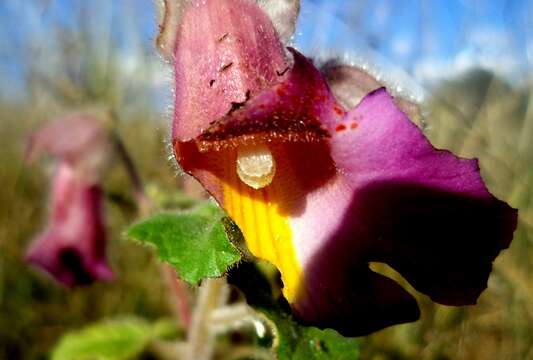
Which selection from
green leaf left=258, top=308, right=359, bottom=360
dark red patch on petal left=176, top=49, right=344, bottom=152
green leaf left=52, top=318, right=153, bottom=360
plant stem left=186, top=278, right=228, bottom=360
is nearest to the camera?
dark red patch on petal left=176, top=49, right=344, bottom=152

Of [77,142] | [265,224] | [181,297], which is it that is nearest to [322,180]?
[265,224]

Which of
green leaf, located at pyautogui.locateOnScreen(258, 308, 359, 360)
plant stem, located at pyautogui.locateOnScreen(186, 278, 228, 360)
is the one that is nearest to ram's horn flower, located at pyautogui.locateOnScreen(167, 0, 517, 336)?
green leaf, located at pyautogui.locateOnScreen(258, 308, 359, 360)

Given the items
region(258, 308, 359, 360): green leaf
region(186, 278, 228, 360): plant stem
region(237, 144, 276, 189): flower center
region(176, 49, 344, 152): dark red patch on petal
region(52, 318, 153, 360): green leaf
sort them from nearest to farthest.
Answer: region(176, 49, 344, 152): dark red patch on petal, region(237, 144, 276, 189): flower center, region(258, 308, 359, 360): green leaf, region(186, 278, 228, 360): plant stem, region(52, 318, 153, 360): green leaf

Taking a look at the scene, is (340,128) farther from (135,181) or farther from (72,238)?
(72,238)

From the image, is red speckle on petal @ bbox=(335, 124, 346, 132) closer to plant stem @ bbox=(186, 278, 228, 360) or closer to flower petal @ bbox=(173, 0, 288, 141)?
flower petal @ bbox=(173, 0, 288, 141)

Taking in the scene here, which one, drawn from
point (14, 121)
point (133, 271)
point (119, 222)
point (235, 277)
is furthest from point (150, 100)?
point (235, 277)

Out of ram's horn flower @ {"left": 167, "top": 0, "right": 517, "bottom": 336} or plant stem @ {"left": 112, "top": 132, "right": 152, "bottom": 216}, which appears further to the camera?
plant stem @ {"left": 112, "top": 132, "right": 152, "bottom": 216}

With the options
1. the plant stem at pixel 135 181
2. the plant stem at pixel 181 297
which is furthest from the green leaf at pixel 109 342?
the plant stem at pixel 135 181

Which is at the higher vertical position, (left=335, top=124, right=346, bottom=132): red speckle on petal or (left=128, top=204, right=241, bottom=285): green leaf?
(left=335, top=124, right=346, bottom=132): red speckle on petal
